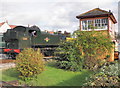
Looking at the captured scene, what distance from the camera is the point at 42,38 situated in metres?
16.9

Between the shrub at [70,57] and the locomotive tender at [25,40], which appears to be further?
the locomotive tender at [25,40]

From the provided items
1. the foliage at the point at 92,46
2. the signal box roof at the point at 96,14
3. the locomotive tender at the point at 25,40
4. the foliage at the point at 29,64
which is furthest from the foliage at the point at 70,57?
the locomotive tender at the point at 25,40

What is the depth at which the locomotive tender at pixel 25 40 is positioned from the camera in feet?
47.5

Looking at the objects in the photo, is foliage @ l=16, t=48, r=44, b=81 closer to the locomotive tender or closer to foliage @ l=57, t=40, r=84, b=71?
foliage @ l=57, t=40, r=84, b=71

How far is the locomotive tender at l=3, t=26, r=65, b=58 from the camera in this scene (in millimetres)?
14477

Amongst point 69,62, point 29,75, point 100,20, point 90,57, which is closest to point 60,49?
point 69,62

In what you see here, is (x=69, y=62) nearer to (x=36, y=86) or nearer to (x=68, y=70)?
(x=68, y=70)

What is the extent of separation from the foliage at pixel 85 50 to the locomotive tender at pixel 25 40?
5.92 metres

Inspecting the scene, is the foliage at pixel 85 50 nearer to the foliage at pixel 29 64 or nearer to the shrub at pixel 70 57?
the shrub at pixel 70 57

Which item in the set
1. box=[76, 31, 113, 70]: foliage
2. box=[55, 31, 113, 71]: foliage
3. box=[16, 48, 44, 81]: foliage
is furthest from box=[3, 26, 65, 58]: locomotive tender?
box=[16, 48, 44, 81]: foliage

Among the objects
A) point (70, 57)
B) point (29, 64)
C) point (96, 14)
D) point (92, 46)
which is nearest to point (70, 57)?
point (70, 57)

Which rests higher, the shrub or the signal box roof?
the signal box roof

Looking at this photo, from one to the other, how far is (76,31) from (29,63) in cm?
525

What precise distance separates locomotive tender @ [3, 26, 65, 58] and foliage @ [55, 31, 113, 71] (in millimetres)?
5921
